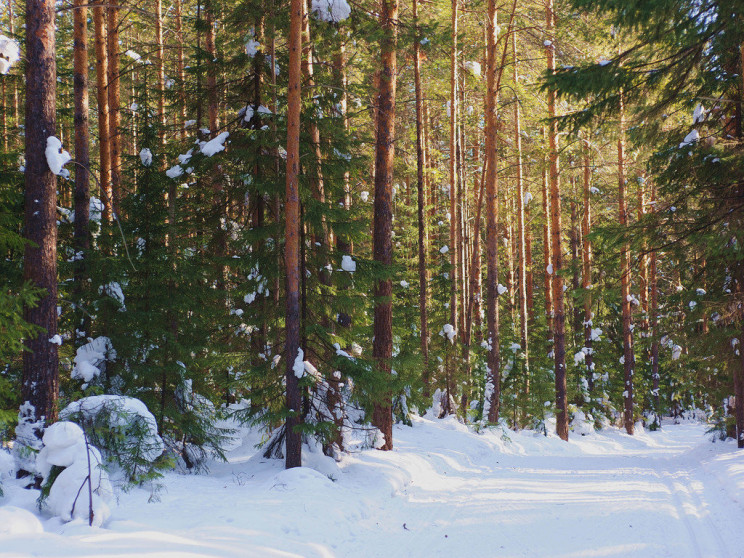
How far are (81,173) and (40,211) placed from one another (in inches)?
157

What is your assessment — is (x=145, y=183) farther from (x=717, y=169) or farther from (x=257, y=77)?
(x=717, y=169)

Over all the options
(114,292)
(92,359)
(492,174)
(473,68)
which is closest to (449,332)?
(492,174)

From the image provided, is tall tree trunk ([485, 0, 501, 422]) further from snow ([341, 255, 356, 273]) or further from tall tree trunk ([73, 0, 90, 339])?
tall tree trunk ([73, 0, 90, 339])

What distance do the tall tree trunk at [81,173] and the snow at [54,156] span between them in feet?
7.07

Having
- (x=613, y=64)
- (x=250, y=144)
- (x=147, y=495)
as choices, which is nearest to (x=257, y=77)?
(x=250, y=144)

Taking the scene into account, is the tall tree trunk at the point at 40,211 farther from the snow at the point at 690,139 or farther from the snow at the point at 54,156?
the snow at the point at 690,139

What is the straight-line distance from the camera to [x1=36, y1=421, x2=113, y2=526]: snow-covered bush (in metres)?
4.99

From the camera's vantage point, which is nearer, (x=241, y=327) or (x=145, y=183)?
(x=145, y=183)

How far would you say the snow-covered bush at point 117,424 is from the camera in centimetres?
612

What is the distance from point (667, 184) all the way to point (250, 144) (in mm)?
8906

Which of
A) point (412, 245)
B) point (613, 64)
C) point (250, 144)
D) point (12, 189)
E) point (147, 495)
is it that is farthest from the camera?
point (412, 245)

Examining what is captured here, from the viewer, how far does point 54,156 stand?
6.27 m

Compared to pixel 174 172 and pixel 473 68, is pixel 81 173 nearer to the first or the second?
pixel 174 172

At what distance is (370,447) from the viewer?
1091 centimetres
